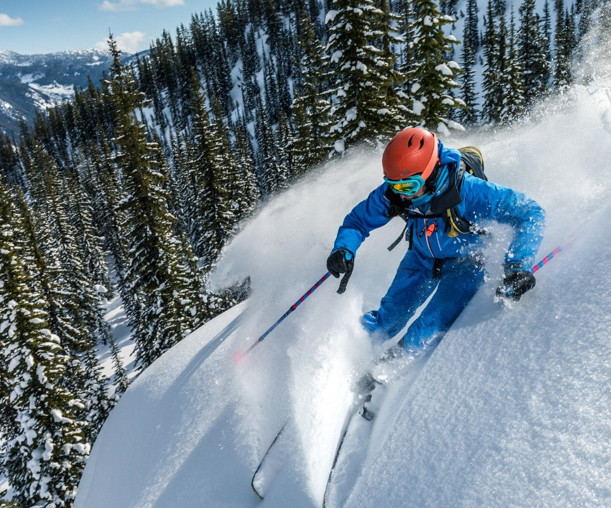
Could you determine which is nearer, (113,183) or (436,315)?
(436,315)

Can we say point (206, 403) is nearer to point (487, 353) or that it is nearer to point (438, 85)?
point (487, 353)

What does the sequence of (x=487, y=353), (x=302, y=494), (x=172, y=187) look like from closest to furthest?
(x=487, y=353) < (x=302, y=494) < (x=172, y=187)

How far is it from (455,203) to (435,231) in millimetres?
552

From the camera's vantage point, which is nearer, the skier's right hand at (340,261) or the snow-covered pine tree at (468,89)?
the skier's right hand at (340,261)

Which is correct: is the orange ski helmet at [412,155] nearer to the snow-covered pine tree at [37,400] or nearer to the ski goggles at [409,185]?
the ski goggles at [409,185]

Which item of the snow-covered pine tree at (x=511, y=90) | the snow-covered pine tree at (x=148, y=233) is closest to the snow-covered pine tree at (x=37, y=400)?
the snow-covered pine tree at (x=148, y=233)

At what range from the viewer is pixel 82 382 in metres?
26.4

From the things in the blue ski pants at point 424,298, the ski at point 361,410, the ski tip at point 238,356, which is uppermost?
the blue ski pants at point 424,298

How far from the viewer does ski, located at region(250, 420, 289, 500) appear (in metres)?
4.18

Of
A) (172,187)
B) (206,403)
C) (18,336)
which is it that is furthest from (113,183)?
(206,403)

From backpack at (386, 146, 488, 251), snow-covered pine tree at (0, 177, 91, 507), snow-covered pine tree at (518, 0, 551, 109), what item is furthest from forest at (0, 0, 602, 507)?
backpack at (386, 146, 488, 251)

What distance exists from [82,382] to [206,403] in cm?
2526

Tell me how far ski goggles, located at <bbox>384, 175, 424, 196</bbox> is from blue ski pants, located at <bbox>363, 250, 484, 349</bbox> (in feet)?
3.53

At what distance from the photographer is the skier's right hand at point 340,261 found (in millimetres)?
4664
